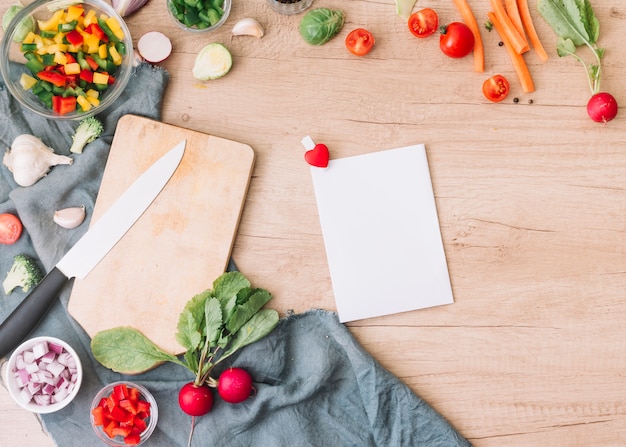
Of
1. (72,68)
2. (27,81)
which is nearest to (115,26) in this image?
(72,68)

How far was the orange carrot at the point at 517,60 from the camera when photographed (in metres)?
1.58

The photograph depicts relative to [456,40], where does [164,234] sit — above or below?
below

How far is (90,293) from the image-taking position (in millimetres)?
1535

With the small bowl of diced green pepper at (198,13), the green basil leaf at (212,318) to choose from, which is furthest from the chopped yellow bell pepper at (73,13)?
the green basil leaf at (212,318)

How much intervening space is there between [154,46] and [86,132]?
276mm

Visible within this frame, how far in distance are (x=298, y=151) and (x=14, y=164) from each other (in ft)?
2.31

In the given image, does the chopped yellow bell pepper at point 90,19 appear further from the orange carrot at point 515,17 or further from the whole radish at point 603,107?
the whole radish at point 603,107

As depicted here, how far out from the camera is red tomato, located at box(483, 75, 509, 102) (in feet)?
5.12

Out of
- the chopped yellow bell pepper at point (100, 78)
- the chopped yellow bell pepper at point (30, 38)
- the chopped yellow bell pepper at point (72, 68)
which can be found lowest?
the chopped yellow bell pepper at point (100, 78)

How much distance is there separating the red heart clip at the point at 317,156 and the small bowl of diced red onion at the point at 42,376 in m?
0.73

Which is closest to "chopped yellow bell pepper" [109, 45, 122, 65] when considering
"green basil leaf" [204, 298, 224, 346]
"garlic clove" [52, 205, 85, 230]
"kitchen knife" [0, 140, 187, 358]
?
"kitchen knife" [0, 140, 187, 358]

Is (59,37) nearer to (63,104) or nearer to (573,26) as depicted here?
(63,104)

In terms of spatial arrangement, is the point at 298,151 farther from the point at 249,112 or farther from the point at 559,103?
the point at 559,103

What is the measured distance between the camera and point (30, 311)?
149 centimetres
